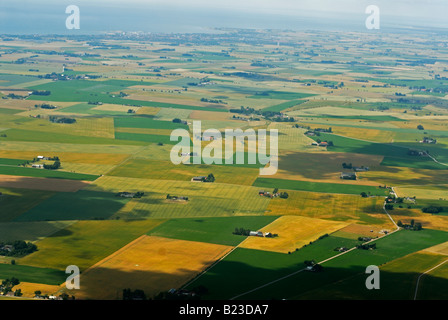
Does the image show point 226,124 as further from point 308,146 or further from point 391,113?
point 391,113

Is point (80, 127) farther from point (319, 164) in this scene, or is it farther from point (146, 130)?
point (319, 164)

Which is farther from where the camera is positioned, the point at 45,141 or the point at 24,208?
the point at 45,141

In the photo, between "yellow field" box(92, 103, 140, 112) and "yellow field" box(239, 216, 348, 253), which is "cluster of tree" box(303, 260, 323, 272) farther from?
"yellow field" box(92, 103, 140, 112)

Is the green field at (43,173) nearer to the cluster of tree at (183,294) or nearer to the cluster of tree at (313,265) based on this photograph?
the cluster of tree at (313,265)

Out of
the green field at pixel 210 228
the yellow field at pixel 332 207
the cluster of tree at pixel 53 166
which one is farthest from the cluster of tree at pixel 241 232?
the cluster of tree at pixel 53 166

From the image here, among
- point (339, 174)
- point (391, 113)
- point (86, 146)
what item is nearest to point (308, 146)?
point (339, 174)

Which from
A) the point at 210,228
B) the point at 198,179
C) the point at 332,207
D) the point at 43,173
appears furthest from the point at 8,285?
the point at 198,179

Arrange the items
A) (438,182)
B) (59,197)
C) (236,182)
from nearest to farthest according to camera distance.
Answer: (59,197)
(236,182)
(438,182)

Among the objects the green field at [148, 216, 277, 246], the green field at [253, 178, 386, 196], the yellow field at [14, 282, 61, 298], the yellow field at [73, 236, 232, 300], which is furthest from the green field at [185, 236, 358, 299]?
the green field at [253, 178, 386, 196]
